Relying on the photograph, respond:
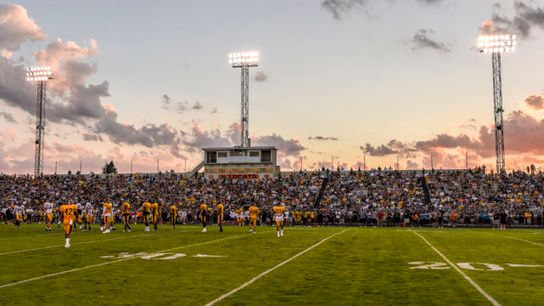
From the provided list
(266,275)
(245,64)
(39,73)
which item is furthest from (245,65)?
(266,275)

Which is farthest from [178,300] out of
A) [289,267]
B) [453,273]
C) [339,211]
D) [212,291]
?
[339,211]

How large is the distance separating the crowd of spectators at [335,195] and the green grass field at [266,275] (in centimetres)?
2881

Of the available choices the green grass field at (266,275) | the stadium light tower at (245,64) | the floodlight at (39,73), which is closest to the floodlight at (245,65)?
the stadium light tower at (245,64)

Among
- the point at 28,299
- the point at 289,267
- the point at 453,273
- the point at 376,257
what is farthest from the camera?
the point at 376,257

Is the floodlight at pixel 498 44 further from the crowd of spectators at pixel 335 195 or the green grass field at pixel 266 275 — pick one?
the green grass field at pixel 266 275

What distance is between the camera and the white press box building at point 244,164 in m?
71.9

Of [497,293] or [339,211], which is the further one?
[339,211]

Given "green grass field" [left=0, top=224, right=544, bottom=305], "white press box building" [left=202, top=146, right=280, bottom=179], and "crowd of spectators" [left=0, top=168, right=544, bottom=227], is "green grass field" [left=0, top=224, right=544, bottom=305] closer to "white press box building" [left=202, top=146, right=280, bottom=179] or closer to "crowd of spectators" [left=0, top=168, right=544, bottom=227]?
"crowd of spectators" [left=0, top=168, right=544, bottom=227]

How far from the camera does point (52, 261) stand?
17172mm

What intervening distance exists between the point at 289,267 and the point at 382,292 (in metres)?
4.67

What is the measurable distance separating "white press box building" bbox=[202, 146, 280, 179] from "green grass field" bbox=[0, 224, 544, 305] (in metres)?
48.8

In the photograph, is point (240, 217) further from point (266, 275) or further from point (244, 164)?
point (266, 275)

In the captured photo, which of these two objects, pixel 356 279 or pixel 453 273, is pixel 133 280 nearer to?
pixel 356 279

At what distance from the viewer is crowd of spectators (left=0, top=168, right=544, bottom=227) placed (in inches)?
2013
